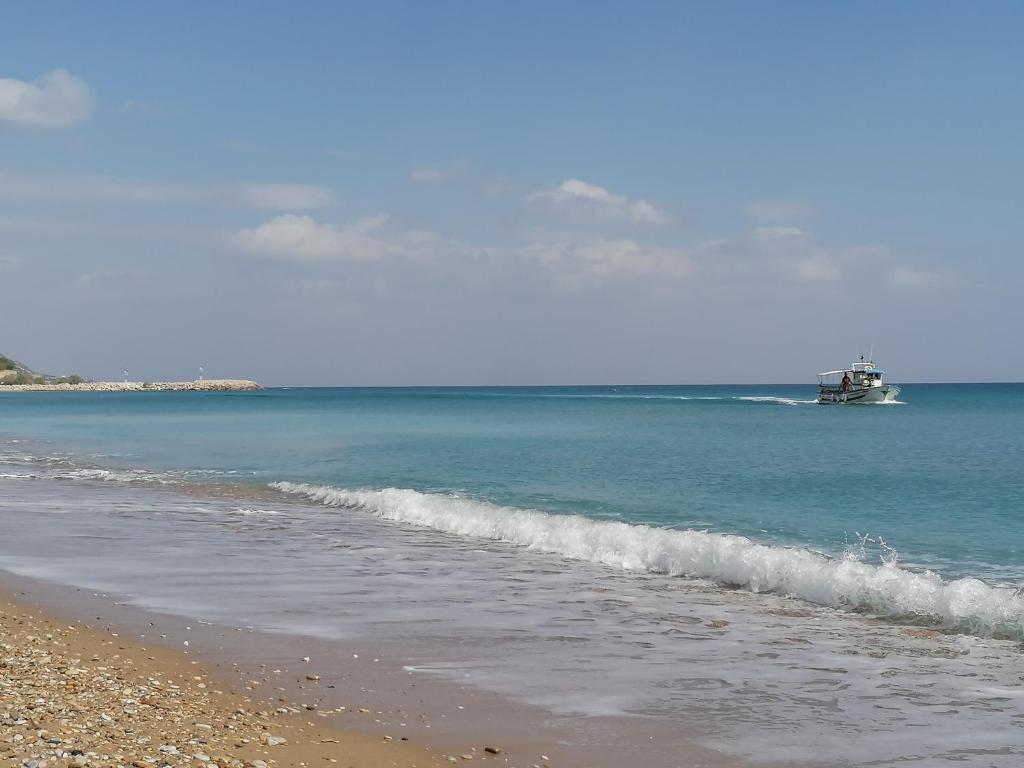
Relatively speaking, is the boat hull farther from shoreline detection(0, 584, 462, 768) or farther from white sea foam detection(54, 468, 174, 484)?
shoreline detection(0, 584, 462, 768)

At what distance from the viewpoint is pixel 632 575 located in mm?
15883

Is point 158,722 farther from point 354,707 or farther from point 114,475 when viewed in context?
point 114,475

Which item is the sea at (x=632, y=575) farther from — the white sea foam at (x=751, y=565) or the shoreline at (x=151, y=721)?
the shoreline at (x=151, y=721)

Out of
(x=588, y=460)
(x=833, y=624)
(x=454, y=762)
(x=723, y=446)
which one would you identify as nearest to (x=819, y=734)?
(x=454, y=762)

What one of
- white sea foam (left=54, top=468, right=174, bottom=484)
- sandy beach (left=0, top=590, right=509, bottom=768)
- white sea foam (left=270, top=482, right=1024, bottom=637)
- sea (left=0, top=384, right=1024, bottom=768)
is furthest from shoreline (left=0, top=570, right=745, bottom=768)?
white sea foam (left=54, top=468, right=174, bottom=484)

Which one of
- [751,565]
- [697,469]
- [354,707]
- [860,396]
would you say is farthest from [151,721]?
[860,396]

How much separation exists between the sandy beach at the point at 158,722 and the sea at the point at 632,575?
1811 mm

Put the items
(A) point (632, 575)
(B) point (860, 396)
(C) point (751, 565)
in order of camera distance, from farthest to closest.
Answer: (B) point (860, 396) < (A) point (632, 575) < (C) point (751, 565)

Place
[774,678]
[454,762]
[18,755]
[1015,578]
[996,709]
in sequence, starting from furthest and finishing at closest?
[1015,578], [774,678], [996,709], [454,762], [18,755]

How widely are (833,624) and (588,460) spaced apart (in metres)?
27.9

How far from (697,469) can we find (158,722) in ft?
99.6

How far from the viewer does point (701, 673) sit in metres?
9.34

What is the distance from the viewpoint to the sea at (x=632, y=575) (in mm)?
8477

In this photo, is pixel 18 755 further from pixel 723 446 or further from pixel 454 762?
pixel 723 446
